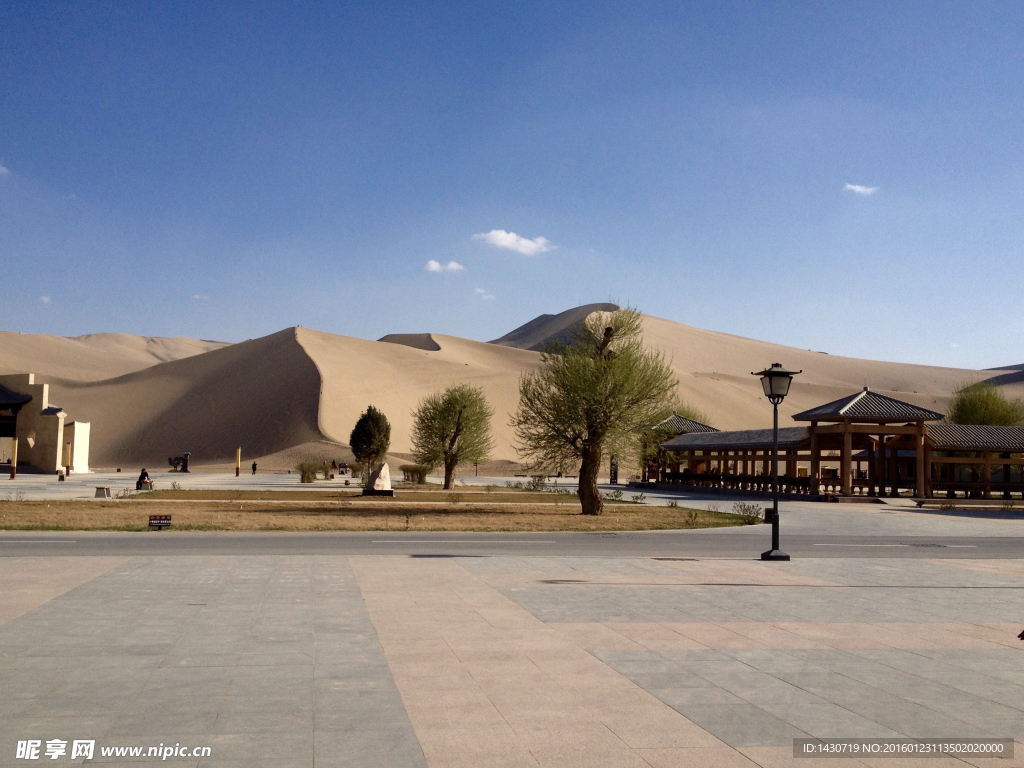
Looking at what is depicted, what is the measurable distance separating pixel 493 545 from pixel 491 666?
416 inches

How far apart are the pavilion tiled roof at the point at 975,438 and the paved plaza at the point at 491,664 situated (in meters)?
33.8

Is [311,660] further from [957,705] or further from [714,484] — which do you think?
[714,484]

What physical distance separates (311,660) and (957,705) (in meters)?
4.79

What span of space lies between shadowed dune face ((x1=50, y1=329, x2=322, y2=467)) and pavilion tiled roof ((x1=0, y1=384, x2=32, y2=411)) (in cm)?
3809

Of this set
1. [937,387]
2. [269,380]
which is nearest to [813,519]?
[269,380]

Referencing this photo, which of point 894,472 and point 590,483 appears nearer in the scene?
point 590,483

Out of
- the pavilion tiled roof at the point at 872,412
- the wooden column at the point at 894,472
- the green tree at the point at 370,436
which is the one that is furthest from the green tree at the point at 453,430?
the wooden column at the point at 894,472

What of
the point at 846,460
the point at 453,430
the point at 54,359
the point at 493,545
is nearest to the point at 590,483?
the point at 493,545

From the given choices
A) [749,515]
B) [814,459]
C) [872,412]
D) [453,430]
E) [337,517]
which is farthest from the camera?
[453,430]

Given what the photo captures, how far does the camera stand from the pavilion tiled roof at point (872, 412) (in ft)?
137

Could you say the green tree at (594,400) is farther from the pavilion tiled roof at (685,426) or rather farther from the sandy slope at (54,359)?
the sandy slope at (54,359)

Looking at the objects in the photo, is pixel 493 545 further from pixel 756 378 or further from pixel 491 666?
pixel 756 378

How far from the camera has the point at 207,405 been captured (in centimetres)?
11894

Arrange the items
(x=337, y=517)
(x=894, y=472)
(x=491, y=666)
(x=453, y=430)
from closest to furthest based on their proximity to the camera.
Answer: (x=491, y=666), (x=337, y=517), (x=894, y=472), (x=453, y=430)
